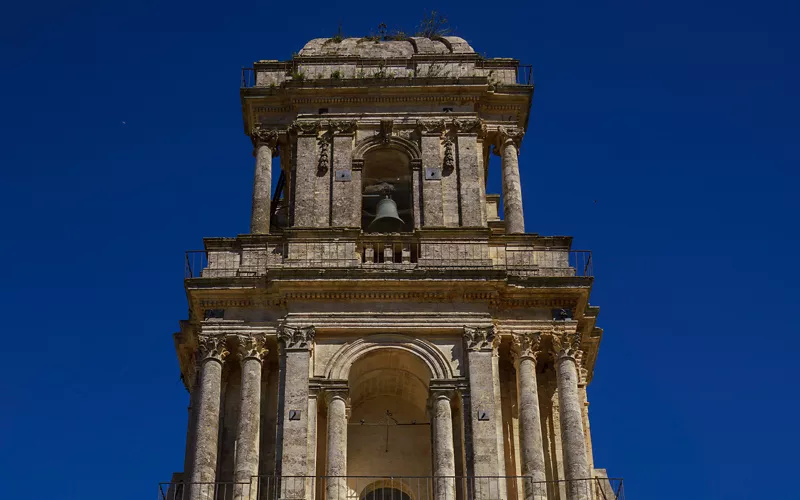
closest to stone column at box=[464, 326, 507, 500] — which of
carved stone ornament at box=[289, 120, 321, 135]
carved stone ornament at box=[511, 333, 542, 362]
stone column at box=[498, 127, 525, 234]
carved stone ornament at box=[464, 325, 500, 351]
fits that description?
carved stone ornament at box=[464, 325, 500, 351]

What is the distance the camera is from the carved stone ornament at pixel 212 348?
28.6m

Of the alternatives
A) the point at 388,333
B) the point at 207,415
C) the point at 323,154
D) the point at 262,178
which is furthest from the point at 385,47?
the point at 207,415

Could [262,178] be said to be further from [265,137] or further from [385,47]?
[385,47]

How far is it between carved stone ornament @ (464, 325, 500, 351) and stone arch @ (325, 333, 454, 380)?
1.98ft

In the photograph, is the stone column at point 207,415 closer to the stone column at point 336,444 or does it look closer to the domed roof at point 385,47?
the stone column at point 336,444

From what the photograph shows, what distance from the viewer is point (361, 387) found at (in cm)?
2994

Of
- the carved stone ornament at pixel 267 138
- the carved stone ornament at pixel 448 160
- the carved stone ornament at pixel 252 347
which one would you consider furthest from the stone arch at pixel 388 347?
the carved stone ornament at pixel 267 138

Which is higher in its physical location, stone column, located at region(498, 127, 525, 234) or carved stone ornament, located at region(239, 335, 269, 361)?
stone column, located at region(498, 127, 525, 234)

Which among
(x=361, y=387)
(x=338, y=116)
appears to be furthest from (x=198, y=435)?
(x=338, y=116)

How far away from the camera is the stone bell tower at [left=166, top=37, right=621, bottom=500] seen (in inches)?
1077

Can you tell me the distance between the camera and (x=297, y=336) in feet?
93.5

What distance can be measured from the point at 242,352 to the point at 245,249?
2569 millimetres

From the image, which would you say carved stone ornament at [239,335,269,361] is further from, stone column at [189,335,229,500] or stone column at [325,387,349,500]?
stone column at [325,387,349,500]

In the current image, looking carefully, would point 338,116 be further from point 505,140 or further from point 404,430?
point 404,430
